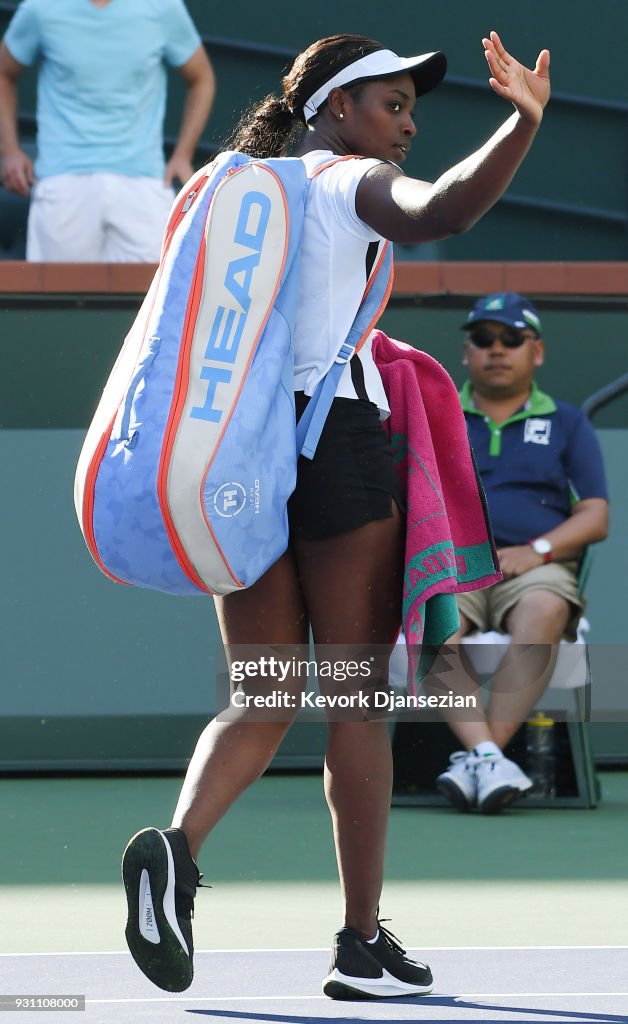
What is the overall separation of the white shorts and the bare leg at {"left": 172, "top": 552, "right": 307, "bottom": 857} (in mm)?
4333

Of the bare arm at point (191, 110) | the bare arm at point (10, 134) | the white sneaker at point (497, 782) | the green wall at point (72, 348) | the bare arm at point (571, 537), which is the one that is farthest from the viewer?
the bare arm at point (191, 110)

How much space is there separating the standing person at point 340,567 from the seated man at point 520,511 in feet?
8.73

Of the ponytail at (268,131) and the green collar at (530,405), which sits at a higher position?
the green collar at (530,405)

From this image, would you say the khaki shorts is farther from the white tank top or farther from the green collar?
the white tank top

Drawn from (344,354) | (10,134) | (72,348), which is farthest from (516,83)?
(10,134)

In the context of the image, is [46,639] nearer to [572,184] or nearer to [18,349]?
[18,349]

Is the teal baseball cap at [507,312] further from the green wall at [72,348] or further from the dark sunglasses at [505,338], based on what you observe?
the green wall at [72,348]

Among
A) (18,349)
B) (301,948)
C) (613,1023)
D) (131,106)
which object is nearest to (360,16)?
(131,106)

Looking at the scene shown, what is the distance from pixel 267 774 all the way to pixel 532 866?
2117 mm

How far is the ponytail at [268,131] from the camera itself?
3643 millimetres

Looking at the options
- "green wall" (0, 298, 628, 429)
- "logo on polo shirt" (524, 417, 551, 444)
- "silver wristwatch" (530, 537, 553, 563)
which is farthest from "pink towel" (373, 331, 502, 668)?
"green wall" (0, 298, 628, 429)

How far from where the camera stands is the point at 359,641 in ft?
11.2

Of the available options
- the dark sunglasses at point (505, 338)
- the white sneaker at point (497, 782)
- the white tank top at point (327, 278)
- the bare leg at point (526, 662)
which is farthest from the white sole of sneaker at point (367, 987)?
the dark sunglasses at point (505, 338)

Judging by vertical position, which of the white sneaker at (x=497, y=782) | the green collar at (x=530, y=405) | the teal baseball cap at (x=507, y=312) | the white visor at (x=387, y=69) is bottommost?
the white sneaker at (x=497, y=782)
